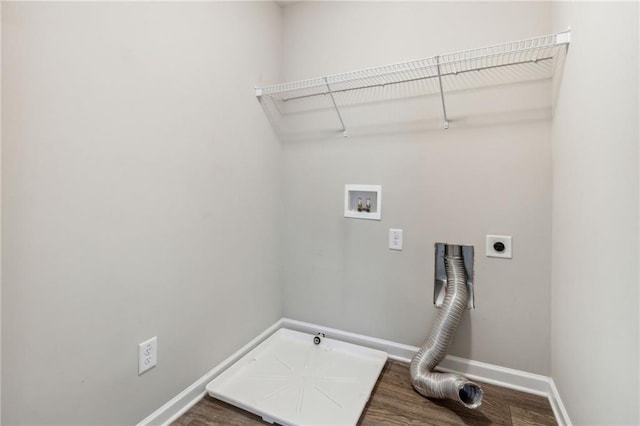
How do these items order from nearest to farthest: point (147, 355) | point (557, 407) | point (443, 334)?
point (147, 355) → point (557, 407) → point (443, 334)

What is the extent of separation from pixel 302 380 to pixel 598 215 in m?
1.45

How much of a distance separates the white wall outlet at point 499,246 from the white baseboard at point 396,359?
60 centimetres

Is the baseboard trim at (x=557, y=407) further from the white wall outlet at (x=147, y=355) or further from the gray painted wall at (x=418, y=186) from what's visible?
the white wall outlet at (x=147, y=355)

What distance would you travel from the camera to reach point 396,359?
183 cm

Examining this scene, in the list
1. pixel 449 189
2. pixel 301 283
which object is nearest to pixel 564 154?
pixel 449 189

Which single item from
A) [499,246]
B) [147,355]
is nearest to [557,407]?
[499,246]

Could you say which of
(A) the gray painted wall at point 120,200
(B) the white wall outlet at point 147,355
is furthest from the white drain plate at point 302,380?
(B) the white wall outlet at point 147,355

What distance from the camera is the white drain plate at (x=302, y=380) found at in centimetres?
137

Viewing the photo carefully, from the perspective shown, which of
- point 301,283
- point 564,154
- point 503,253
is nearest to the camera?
point 564,154

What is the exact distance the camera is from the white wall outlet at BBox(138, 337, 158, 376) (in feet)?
4.10

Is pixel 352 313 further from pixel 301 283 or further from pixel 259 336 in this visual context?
pixel 259 336

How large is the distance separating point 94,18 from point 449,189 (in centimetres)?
169

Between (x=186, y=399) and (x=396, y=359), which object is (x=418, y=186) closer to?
(x=396, y=359)

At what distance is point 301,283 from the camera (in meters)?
2.12
